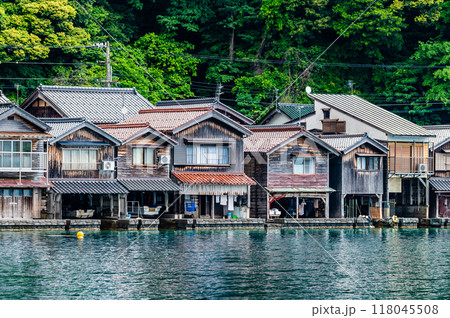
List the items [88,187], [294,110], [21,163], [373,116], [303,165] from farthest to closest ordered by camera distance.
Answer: [294,110], [373,116], [303,165], [88,187], [21,163]

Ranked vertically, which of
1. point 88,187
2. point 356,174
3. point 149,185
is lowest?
point 88,187

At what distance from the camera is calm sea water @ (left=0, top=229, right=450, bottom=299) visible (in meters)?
34.5

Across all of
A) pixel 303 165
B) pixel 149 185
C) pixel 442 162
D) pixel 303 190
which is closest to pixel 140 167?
pixel 149 185

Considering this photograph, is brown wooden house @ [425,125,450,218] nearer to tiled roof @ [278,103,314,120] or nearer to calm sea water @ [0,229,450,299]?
tiled roof @ [278,103,314,120]

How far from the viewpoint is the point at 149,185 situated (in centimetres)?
5675

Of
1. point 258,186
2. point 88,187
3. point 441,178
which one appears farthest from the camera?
point 441,178

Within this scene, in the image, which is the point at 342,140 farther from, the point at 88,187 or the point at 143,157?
the point at 88,187

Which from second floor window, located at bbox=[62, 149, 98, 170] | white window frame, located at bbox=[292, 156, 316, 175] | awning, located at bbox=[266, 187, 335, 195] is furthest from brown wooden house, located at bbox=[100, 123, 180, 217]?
white window frame, located at bbox=[292, 156, 316, 175]

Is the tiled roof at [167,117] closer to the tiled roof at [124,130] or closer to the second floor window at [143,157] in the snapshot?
the tiled roof at [124,130]

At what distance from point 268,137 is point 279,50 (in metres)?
18.9

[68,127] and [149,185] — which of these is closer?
[68,127]

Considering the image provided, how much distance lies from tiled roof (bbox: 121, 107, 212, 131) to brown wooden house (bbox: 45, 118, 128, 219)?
402cm

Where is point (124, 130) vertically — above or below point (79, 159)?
above

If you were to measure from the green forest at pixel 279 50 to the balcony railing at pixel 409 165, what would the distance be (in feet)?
43.5
